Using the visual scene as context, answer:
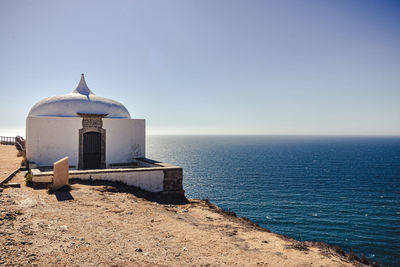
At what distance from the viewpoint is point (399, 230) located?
19.9 meters

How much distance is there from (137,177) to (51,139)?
6103 millimetres

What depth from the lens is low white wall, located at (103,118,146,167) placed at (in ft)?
52.3

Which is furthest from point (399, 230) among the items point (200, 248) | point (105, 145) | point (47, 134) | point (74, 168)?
point (47, 134)

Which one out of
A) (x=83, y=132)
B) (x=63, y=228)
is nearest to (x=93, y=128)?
(x=83, y=132)

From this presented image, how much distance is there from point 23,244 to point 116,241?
71.2 inches

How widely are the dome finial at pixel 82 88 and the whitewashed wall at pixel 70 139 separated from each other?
281 cm

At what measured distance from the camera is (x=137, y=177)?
11852 millimetres

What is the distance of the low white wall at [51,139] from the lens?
1384 cm

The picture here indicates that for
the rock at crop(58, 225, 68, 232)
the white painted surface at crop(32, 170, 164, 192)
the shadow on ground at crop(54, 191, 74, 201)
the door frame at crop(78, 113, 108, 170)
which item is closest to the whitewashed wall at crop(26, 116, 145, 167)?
the door frame at crop(78, 113, 108, 170)

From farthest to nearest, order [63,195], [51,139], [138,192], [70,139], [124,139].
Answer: [124,139] < [70,139] < [51,139] < [138,192] < [63,195]

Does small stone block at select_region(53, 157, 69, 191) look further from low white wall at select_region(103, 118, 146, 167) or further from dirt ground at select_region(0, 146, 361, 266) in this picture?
low white wall at select_region(103, 118, 146, 167)

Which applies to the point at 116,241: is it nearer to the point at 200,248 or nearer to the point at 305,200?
the point at 200,248

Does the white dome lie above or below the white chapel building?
above

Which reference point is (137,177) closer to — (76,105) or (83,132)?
(83,132)
